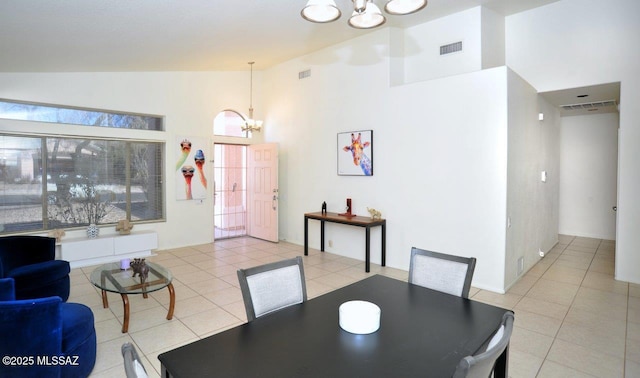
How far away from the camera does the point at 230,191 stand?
7922 millimetres

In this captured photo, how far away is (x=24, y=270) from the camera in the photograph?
3.46 m

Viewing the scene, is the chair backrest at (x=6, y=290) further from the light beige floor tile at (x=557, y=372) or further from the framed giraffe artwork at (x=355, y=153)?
the framed giraffe artwork at (x=355, y=153)

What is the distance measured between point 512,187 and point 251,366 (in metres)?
4.07

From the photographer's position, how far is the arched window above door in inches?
284

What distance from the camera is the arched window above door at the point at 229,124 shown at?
7211 mm

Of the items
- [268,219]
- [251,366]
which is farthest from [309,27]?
[251,366]

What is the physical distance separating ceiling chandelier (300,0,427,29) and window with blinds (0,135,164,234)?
16.1 feet

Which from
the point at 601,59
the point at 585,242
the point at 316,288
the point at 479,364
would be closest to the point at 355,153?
the point at 316,288

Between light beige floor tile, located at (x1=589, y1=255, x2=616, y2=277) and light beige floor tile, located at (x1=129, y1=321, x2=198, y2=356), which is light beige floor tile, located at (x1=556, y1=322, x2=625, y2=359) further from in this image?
light beige floor tile, located at (x1=129, y1=321, x2=198, y2=356)

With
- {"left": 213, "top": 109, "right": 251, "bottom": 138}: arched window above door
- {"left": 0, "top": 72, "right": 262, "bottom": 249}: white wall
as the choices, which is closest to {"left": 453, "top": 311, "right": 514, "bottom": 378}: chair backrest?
{"left": 0, "top": 72, "right": 262, "bottom": 249}: white wall

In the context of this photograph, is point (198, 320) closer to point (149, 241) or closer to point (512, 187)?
point (149, 241)

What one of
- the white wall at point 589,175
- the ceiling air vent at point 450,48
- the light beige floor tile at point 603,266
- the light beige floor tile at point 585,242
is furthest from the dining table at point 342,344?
the white wall at point 589,175

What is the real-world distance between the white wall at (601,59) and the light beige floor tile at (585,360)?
8.17 feet

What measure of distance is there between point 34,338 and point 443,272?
256 cm
